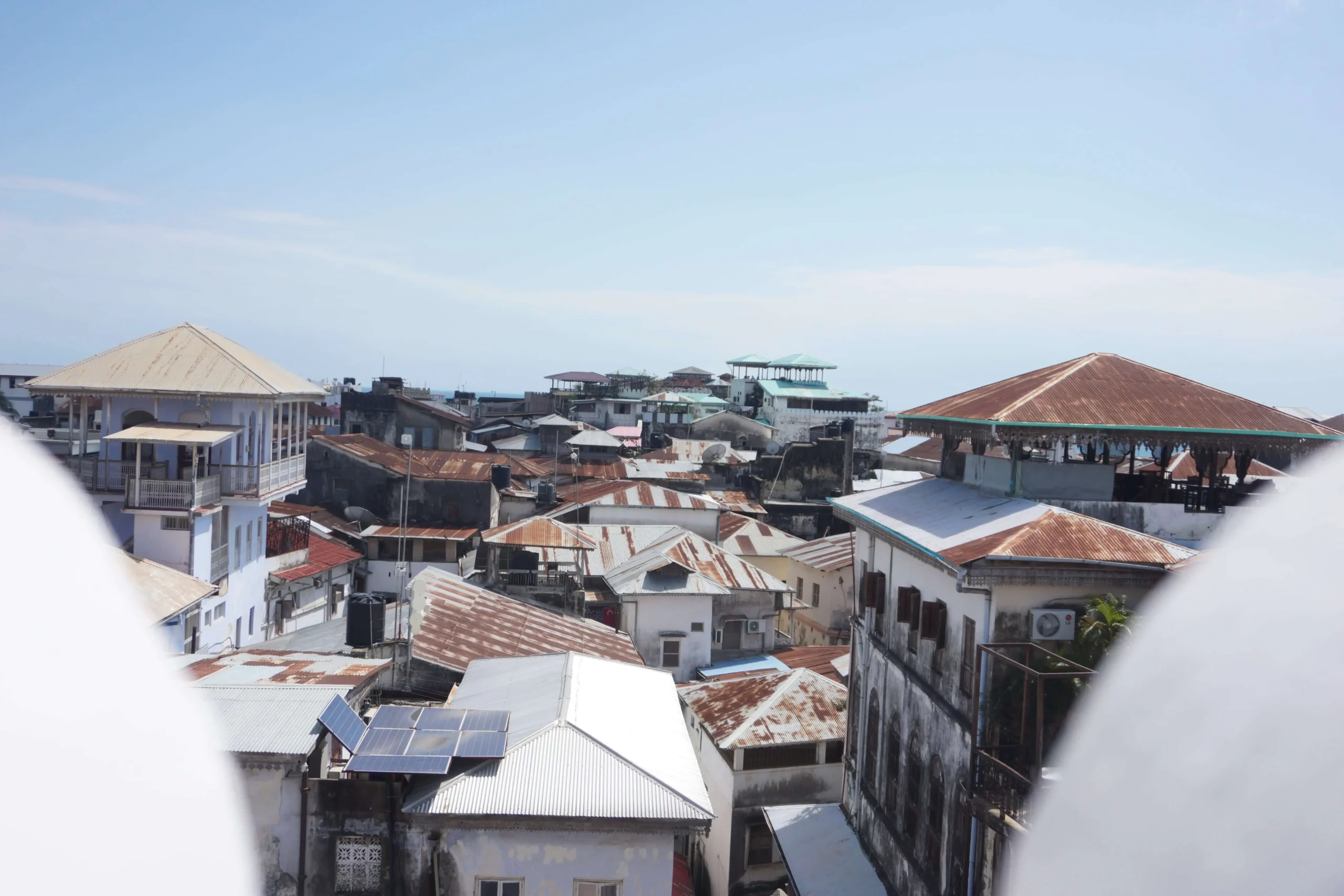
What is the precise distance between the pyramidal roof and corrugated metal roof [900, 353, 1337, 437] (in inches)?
758

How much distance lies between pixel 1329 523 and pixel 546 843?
34.6ft

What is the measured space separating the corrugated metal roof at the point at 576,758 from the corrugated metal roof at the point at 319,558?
695 inches

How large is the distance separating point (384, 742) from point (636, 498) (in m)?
31.0

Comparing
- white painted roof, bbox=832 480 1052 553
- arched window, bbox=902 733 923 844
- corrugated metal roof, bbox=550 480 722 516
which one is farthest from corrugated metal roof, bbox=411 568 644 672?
corrugated metal roof, bbox=550 480 722 516

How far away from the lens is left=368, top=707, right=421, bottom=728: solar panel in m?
14.7

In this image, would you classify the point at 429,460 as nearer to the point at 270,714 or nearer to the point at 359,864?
the point at 270,714

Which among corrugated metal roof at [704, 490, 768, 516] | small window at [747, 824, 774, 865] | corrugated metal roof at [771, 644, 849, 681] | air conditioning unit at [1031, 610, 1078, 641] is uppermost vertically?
air conditioning unit at [1031, 610, 1078, 641]

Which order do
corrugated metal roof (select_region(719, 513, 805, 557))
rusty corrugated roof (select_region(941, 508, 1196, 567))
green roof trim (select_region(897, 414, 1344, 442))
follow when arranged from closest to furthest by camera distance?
rusty corrugated roof (select_region(941, 508, 1196, 567)), green roof trim (select_region(897, 414, 1344, 442)), corrugated metal roof (select_region(719, 513, 805, 557))

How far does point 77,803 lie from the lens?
10.1 meters

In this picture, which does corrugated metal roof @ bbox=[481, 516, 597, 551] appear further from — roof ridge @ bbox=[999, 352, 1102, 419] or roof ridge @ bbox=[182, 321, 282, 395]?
roof ridge @ bbox=[999, 352, 1102, 419]

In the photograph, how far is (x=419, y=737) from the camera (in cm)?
1446

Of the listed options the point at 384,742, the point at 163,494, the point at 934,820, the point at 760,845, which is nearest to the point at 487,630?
the point at 760,845

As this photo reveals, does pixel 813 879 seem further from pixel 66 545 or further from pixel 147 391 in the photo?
pixel 147 391

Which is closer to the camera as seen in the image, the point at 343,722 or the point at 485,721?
the point at 343,722
